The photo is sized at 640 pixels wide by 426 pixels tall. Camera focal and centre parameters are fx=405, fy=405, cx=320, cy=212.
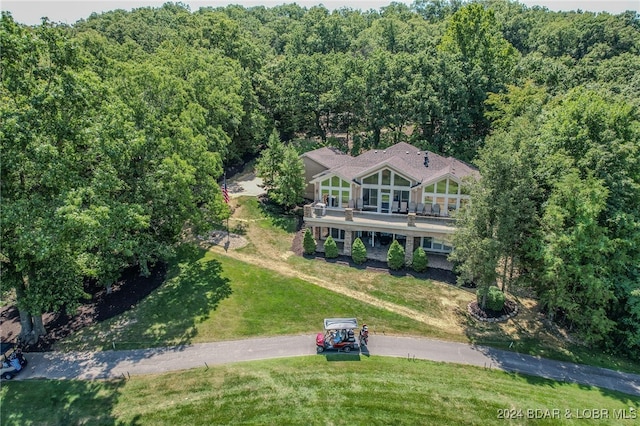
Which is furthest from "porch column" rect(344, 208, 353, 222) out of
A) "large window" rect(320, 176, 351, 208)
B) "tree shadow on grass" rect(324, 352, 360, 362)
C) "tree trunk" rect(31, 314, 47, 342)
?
A: "tree trunk" rect(31, 314, 47, 342)

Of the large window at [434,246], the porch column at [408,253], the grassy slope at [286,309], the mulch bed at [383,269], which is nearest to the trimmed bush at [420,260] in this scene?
the mulch bed at [383,269]

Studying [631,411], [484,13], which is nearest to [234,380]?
[631,411]

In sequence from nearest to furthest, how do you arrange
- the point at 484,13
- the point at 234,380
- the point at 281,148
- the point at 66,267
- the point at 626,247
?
the point at 234,380 → the point at 66,267 → the point at 626,247 → the point at 281,148 → the point at 484,13

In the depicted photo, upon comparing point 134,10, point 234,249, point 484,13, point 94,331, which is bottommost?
point 94,331

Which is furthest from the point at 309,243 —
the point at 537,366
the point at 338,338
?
the point at 537,366

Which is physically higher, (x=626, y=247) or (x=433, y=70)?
(x=433, y=70)

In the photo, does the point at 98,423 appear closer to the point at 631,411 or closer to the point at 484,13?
the point at 631,411

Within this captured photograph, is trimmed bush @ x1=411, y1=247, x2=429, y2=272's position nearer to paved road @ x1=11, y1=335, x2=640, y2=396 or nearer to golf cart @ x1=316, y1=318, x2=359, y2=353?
paved road @ x1=11, y1=335, x2=640, y2=396
